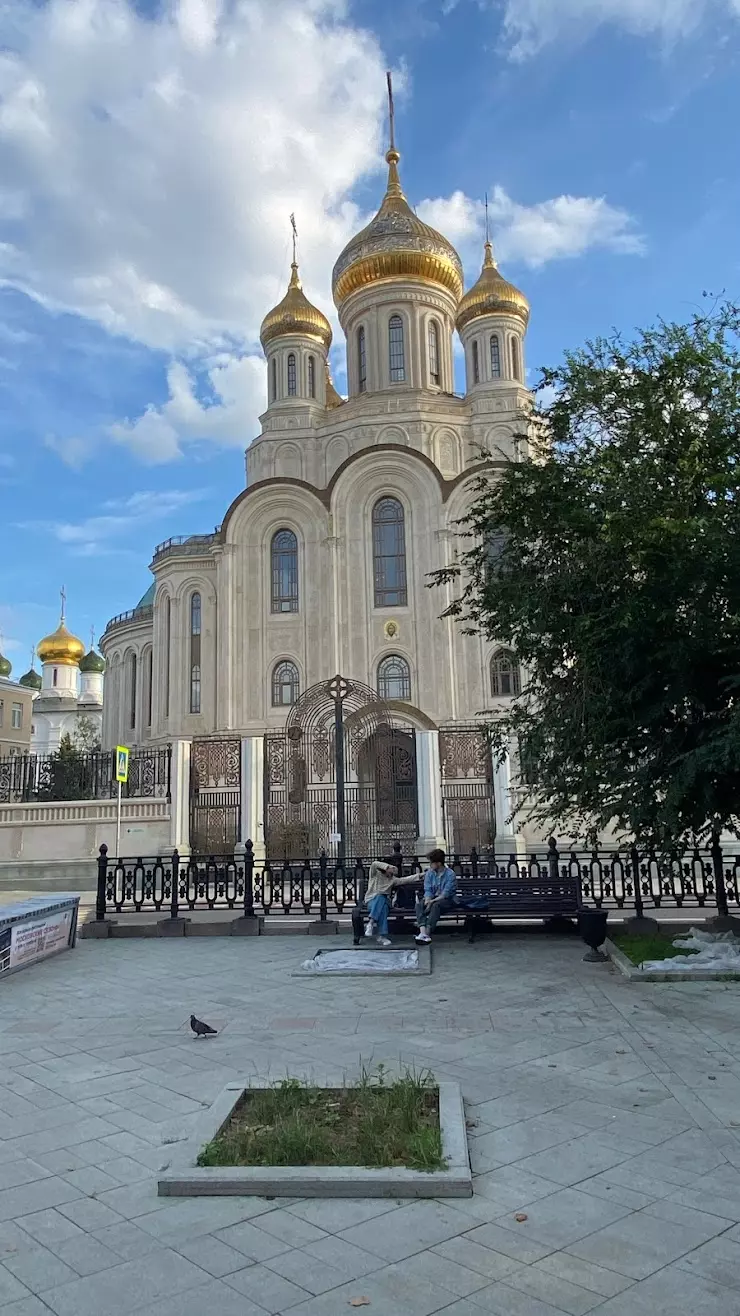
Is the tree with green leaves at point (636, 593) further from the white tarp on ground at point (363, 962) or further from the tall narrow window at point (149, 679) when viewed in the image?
the tall narrow window at point (149, 679)

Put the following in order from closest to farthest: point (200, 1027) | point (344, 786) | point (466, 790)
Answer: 1. point (200, 1027)
2. point (344, 786)
3. point (466, 790)

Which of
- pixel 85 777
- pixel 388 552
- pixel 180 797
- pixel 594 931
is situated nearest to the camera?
pixel 594 931

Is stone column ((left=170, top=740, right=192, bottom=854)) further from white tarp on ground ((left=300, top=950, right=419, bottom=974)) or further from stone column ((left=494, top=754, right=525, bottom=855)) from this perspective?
white tarp on ground ((left=300, top=950, right=419, bottom=974))

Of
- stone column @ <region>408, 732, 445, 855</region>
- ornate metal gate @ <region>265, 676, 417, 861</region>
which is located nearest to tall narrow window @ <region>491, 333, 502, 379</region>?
ornate metal gate @ <region>265, 676, 417, 861</region>

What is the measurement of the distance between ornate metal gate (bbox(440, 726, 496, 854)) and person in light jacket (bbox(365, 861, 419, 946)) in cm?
734

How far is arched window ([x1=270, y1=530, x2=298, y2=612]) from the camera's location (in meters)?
31.7

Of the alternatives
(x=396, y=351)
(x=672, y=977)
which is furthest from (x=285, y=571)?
(x=672, y=977)

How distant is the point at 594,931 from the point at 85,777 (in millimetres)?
13892

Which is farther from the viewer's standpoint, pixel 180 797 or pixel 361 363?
pixel 361 363

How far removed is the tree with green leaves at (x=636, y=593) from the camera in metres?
9.07

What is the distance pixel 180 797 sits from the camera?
17.9 meters

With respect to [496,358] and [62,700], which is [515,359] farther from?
[62,700]

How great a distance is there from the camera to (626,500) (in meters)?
9.44

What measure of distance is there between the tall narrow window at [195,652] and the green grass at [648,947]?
957 inches
